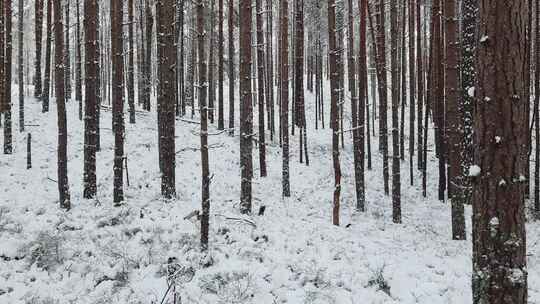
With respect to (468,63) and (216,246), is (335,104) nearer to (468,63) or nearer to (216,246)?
(468,63)

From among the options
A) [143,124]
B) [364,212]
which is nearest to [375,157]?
[364,212]

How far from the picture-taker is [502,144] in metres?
3.28

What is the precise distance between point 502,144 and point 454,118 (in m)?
6.89

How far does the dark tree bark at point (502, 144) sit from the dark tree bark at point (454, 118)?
650cm

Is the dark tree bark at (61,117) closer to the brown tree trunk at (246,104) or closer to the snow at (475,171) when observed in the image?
the brown tree trunk at (246,104)

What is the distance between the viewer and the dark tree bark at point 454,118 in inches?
369

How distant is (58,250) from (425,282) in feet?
21.8

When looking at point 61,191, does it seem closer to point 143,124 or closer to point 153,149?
point 153,149

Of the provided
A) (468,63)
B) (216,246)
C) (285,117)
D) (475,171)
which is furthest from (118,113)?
(475,171)

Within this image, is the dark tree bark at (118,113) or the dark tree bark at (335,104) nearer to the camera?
the dark tree bark at (335,104)

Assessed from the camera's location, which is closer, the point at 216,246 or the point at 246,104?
the point at 216,246

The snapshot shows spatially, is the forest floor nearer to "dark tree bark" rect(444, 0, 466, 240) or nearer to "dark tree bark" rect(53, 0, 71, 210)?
"dark tree bark" rect(53, 0, 71, 210)

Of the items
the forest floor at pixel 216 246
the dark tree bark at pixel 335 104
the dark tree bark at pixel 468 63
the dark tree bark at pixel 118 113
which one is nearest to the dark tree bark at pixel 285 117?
the forest floor at pixel 216 246

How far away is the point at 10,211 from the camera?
9.59 m
